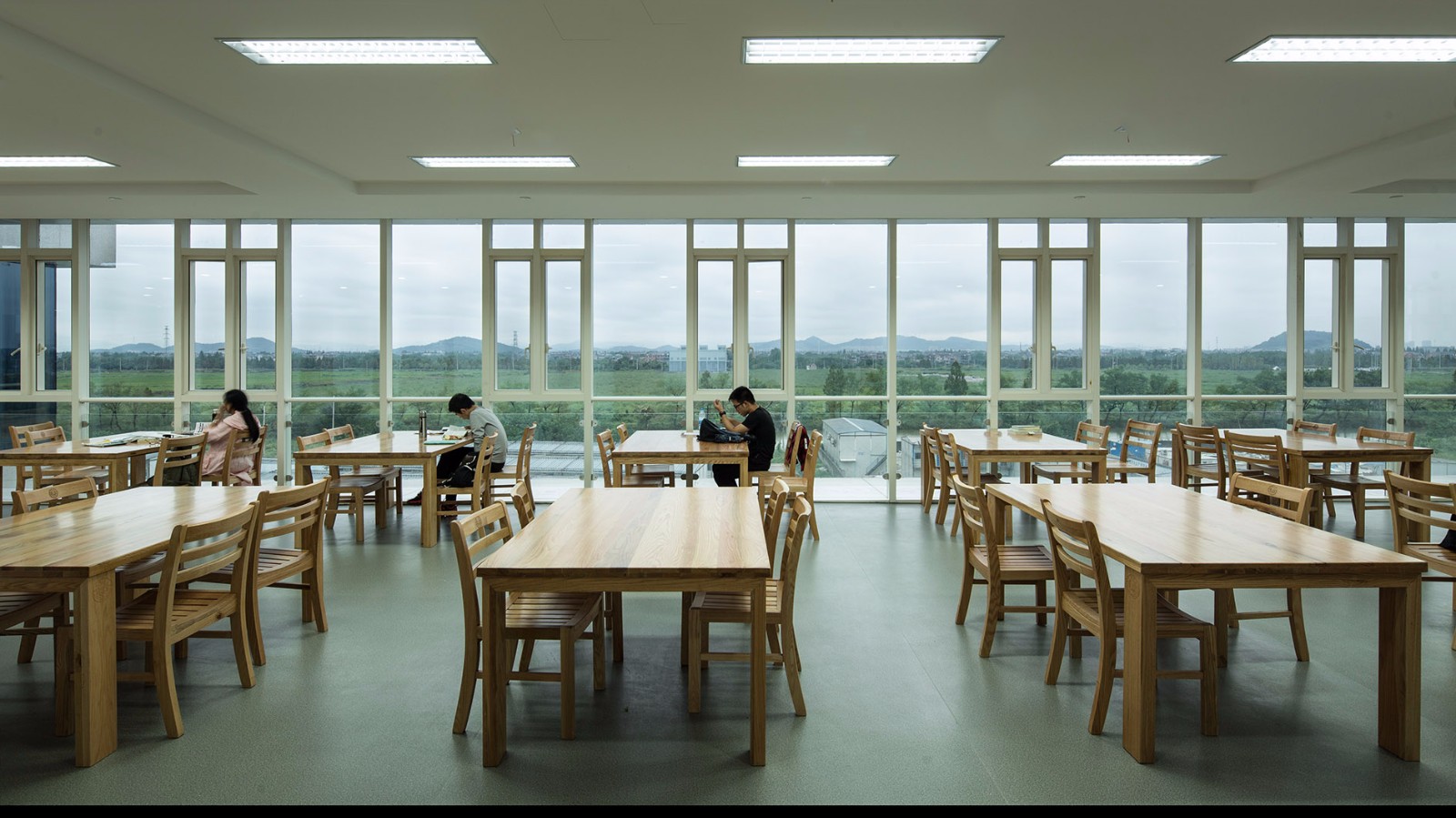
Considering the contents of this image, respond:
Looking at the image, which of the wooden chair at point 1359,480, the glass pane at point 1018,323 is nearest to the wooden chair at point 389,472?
the glass pane at point 1018,323

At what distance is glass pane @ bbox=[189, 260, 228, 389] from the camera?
8320mm

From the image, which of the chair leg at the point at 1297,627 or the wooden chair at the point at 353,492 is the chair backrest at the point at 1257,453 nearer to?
the chair leg at the point at 1297,627

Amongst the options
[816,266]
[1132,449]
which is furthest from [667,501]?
[1132,449]

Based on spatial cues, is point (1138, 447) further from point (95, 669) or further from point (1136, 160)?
point (95, 669)

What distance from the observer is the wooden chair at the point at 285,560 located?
11.3ft

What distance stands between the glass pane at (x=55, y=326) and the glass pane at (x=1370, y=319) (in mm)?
14064

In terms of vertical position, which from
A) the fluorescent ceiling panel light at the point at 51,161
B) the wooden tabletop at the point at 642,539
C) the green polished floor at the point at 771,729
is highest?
the fluorescent ceiling panel light at the point at 51,161

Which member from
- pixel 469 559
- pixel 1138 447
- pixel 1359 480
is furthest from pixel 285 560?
pixel 1359 480

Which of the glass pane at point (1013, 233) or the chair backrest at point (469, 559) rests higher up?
the glass pane at point (1013, 233)

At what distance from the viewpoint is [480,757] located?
2.71m

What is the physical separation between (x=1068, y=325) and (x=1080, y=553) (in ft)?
19.6

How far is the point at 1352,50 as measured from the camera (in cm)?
396

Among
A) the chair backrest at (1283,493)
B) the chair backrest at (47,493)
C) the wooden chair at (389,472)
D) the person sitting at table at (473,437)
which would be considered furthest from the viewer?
the wooden chair at (389,472)

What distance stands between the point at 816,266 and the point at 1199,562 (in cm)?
603
